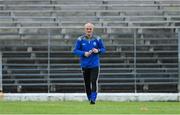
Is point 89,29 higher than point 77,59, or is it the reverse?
point 89,29

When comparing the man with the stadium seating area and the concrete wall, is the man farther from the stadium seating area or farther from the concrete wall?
the stadium seating area

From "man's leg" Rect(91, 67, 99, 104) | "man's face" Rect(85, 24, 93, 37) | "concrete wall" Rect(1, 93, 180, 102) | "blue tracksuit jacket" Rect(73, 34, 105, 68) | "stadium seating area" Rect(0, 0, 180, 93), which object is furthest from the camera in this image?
"stadium seating area" Rect(0, 0, 180, 93)

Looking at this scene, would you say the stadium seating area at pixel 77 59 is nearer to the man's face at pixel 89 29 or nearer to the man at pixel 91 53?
the man at pixel 91 53

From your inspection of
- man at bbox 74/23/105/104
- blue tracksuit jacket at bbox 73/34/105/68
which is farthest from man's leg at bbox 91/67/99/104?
blue tracksuit jacket at bbox 73/34/105/68

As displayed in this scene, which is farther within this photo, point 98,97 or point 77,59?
point 77,59

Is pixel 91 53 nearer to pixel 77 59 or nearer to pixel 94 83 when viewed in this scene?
pixel 94 83

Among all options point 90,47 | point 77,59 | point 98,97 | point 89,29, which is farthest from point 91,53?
point 77,59

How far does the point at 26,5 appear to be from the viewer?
72.2 ft

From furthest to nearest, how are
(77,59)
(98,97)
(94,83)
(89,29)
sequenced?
(77,59)
(98,97)
(94,83)
(89,29)

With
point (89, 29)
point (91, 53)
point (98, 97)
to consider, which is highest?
point (89, 29)

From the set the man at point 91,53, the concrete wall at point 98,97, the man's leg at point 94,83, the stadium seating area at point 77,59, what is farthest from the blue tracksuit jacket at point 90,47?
the stadium seating area at point 77,59

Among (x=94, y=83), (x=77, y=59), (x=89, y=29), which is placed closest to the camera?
(x=89, y=29)

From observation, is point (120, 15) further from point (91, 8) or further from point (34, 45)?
point (34, 45)

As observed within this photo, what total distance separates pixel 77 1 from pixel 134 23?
2.92 metres
